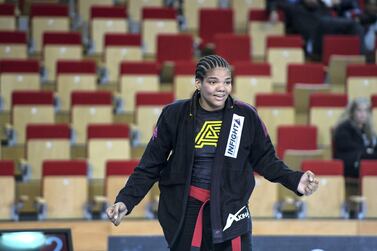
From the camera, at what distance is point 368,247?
194 inches

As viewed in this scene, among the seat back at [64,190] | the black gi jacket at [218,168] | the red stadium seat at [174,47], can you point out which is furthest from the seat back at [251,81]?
the black gi jacket at [218,168]

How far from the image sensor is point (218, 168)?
3795 mm

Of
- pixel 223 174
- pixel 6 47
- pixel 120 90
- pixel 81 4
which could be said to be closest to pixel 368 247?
pixel 223 174

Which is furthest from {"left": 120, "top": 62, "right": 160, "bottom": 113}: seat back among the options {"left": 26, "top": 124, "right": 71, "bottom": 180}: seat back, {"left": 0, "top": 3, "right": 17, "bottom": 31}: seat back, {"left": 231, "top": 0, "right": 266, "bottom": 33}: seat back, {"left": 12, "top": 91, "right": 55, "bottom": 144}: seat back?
{"left": 231, "top": 0, "right": 266, "bottom": 33}: seat back

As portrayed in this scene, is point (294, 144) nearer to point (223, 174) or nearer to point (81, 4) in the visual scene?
point (81, 4)

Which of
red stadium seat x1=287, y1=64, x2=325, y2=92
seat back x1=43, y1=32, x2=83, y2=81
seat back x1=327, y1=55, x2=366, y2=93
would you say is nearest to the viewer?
red stadium seat x1=287, y1=64, x2=325, y2=92

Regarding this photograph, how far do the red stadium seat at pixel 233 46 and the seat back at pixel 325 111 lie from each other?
1156mm

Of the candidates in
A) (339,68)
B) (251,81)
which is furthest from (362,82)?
(251,81)

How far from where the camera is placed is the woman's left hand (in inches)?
150

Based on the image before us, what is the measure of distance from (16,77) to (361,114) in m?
3.12

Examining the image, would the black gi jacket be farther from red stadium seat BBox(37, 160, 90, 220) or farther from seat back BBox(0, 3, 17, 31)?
seat back BBox(0, 3, 17, 31)

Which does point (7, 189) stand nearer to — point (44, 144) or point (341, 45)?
point (44, 144)

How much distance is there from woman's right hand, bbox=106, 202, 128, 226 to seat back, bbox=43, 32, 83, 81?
576cm

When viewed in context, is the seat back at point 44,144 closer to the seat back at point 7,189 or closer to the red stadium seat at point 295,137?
the seat back at point 7,189
